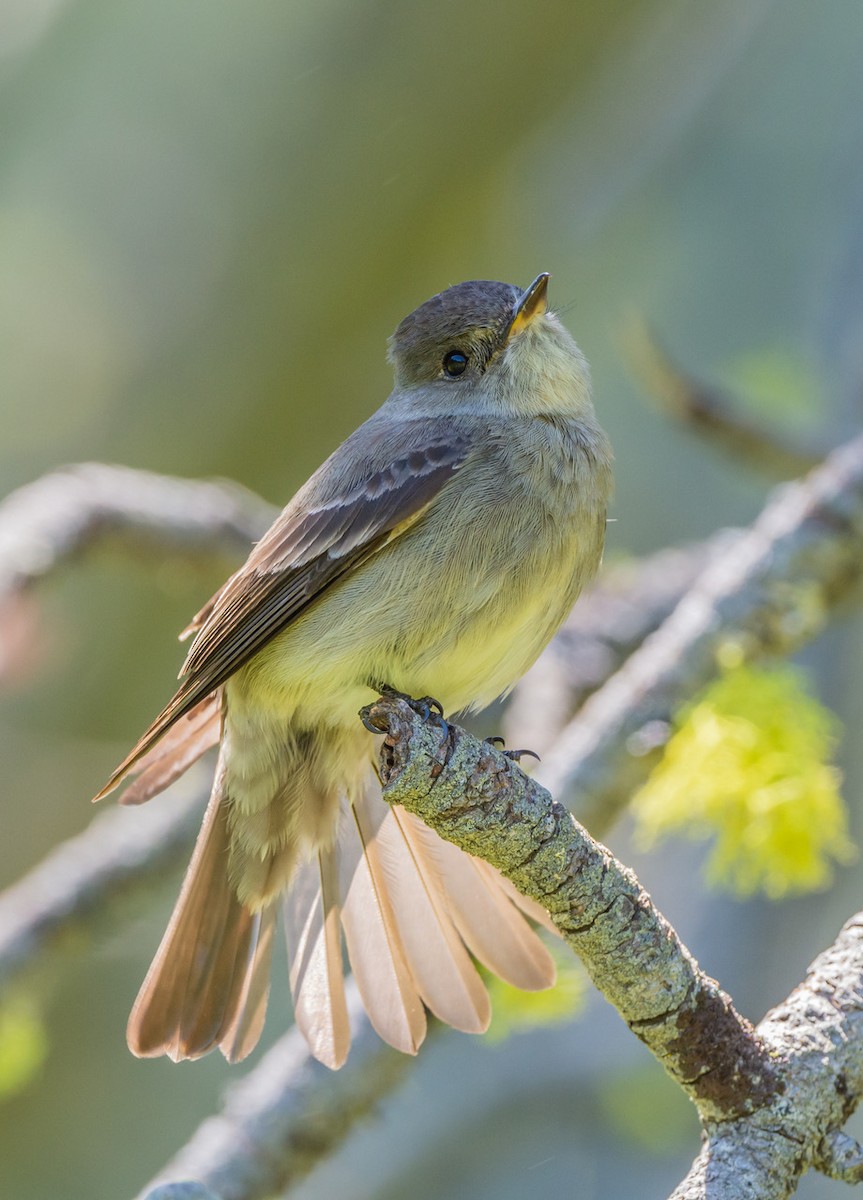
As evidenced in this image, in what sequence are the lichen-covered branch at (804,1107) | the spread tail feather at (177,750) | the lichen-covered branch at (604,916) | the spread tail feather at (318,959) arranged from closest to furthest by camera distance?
1. the lichen-covered branch at (804,1107)
2. the lichen-covered branch at (604,916)
3. the spread tail feather at (318,959)
4. the spread tail feather at (177,750)

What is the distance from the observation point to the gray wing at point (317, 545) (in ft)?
10.1

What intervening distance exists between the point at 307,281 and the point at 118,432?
112 centimetres

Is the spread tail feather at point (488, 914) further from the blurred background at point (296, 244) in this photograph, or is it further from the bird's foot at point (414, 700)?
the blurred background at point (296, 244)

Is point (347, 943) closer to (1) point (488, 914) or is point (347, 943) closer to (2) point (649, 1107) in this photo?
(1) point (488, 914)

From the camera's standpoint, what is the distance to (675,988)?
2229mm

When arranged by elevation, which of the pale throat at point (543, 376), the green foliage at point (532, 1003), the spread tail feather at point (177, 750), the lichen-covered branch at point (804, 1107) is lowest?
the lichen-covered branch at point (804, 1107)

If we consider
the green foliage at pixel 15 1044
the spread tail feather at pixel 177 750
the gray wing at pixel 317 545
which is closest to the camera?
the gray wing at pixel 317 545

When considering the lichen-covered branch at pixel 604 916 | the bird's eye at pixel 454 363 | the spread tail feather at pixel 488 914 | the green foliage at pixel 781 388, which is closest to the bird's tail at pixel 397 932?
the spread tail feather at pixel 488 914

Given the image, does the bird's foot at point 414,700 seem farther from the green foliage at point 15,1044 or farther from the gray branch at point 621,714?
the green foliage at point 15,1044

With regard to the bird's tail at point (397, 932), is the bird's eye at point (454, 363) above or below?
above

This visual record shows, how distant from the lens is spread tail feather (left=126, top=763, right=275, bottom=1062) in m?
2.97

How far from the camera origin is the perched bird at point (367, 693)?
2.96 m

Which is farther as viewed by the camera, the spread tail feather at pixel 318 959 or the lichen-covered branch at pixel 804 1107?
the spread tail feather at pixel 318 959

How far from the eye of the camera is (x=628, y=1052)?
4684 mm
